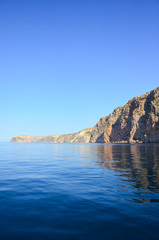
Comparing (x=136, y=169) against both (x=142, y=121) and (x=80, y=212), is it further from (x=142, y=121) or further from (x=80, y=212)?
(x=142, y=121)

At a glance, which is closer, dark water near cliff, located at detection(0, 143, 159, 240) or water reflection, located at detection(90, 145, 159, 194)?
dark water near cliff, located at detection(0, 143, 159, 240)

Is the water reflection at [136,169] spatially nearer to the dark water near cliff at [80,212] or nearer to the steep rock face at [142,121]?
the dark water near cliff at [80,212]

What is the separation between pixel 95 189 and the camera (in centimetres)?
1267

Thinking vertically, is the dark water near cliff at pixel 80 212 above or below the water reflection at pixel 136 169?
above

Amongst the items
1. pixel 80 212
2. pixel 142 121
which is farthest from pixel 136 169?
pixel 142 121

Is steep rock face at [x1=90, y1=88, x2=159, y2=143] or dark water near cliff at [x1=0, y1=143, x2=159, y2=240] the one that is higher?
steep rock face at [x1=90, y1=88, x2=159, y2=143]

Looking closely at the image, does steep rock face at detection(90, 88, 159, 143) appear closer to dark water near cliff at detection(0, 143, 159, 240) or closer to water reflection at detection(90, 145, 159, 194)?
water reflection at detection(90, 145, 159, 194)

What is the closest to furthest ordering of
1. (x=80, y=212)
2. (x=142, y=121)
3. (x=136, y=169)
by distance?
(x=80, y=212)
(x=136, y=169)
(x=142, y=121)

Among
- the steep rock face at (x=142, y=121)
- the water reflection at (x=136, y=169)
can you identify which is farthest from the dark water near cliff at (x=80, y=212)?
the steep rock face at (x=142, y=121)

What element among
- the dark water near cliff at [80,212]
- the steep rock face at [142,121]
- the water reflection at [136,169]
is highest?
the steep rock face at [142,121]

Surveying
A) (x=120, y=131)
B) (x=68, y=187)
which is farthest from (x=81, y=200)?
(x=120, y=131)

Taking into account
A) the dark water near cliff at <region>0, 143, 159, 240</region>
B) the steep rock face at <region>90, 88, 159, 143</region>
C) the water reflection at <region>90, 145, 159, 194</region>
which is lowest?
the water reflection at <region>90, 145, 159, 194</region>

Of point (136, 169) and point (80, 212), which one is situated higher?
point (80, 212)

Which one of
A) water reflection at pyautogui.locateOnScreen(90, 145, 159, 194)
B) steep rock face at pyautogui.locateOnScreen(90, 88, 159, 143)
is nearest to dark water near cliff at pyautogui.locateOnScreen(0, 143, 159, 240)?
water reflection at pyautogui.locateOnScreen(90, 145, 159, 194)
